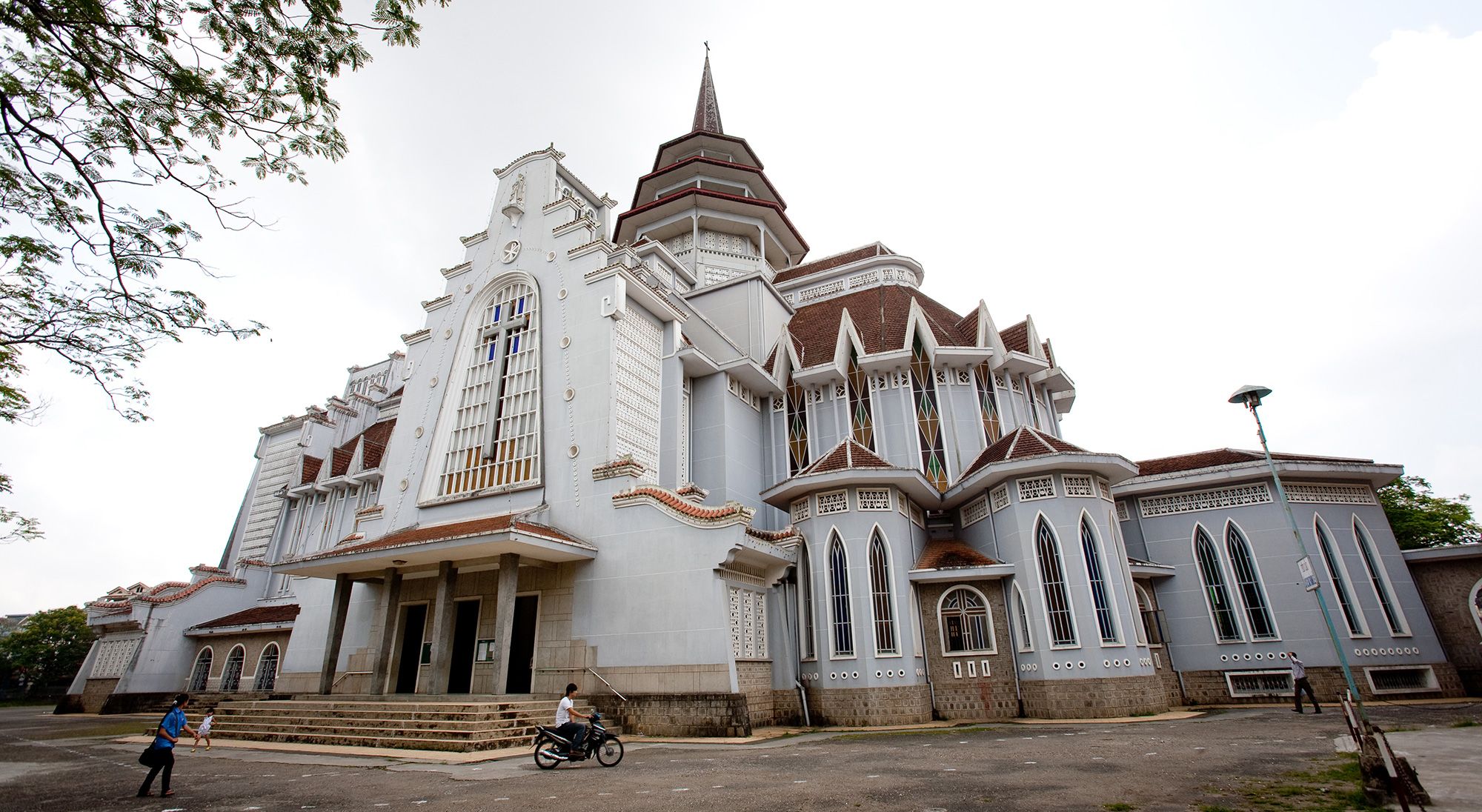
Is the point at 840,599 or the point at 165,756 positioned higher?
the point at 840,599

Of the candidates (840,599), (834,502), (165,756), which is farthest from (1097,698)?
(165,756)

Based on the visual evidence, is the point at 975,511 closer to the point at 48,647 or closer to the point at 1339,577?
the point at 1339,577

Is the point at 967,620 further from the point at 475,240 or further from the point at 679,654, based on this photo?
the point at 475,240

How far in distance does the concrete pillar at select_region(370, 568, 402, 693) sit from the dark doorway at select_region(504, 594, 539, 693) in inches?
117

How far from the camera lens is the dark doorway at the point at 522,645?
15938 mm

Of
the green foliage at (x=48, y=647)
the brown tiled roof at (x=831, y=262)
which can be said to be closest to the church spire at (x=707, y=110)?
the brown tiled roof at (x=831, y=262)

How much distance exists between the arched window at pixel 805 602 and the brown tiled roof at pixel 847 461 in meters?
2.00

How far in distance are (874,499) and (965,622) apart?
3.57 metres

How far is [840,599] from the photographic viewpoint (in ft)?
53.6

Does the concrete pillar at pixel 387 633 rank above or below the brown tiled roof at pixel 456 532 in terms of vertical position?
below

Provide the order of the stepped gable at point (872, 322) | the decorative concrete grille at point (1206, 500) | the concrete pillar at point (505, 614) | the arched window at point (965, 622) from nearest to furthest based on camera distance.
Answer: the concrete pillar at point (505, 614)
the arched window at point (965, 622)
the decorative concrete grille at point (1206, 500)
the stepped gable at point (872, 322)

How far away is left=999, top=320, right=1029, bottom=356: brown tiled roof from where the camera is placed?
71.7ft

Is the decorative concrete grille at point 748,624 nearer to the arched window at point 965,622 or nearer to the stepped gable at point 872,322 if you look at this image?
the arched window at point 965,622

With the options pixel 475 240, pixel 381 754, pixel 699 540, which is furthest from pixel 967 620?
pixel 475 240
